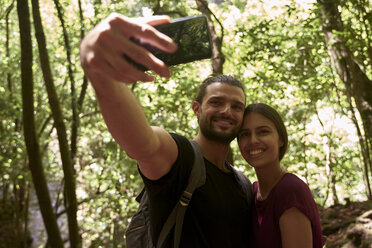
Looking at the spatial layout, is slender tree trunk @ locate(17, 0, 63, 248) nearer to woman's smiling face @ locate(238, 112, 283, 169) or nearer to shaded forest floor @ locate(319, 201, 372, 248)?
woman's smiling face @ locate(238, 112, 283, 169)

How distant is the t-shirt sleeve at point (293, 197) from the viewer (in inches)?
75.2

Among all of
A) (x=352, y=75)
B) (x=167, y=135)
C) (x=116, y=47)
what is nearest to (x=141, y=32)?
(x=116, y=47)

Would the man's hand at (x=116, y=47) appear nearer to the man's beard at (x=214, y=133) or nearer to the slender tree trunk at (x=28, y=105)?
the man's beard at (x=214, y=133)

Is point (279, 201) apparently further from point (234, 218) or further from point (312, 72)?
point (312, 72)

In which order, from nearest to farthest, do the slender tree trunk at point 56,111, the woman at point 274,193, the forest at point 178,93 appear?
the woman at point 274,193 → the slender tree trunk at point 56,111 → the forest at point 178,93

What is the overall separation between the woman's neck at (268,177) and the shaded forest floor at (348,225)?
124 inches

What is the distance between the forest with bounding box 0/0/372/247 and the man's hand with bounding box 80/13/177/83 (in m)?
3.18

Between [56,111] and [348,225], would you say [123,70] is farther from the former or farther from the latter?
[348,225]

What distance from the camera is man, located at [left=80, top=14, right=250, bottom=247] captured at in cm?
99

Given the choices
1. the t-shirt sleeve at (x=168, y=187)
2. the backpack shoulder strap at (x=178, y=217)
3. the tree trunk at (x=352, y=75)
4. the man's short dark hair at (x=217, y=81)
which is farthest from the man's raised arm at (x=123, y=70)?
the tree trunk at (x=352, y=75)

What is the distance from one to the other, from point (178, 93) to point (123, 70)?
802 centimetres

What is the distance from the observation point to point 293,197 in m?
1.95

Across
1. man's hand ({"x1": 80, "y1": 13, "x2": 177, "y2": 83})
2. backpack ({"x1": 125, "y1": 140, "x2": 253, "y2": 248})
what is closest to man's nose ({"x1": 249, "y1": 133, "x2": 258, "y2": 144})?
backpack ({"x1": 125, "y1": 140, "x2": 253, "y2": 248})

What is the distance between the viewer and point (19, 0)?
3.97 meters
